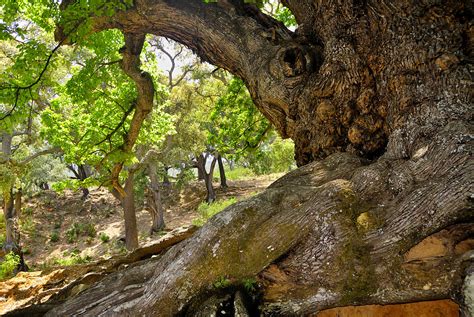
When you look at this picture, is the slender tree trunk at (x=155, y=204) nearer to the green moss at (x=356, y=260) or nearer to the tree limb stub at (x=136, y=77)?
the tree limb stub at (x=136, y=77)

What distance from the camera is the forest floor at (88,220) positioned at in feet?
55.4

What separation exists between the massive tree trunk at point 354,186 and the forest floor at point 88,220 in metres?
13.2

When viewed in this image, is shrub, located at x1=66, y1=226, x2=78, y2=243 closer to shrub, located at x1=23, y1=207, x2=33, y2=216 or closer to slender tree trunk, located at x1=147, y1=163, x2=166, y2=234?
shrub, located at x1=23, y1=207, x2=33, y2=216

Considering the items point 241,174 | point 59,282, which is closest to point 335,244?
point 59,282

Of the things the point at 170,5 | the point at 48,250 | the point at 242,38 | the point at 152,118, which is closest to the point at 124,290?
the point at 242,38

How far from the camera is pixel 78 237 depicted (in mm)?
19016

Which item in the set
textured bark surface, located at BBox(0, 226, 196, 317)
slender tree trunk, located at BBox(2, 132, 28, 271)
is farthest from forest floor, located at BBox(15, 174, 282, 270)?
textured bark surface, located at BBox(0, 226, 196, 317)

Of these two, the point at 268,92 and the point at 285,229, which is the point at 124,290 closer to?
the point at 285,229

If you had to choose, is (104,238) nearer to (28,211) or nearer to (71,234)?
(71,234)

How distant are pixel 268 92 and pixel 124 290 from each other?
8.73 feet

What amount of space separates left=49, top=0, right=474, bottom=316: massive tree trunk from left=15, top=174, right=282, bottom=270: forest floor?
43.4 ft

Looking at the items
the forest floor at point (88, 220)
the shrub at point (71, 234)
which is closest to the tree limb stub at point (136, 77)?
the forest floor at point (88, 220)

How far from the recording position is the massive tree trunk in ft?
7.26

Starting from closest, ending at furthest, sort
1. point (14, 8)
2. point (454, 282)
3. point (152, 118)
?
point (454, 282)
point (14, 8)
point (152, 118)
